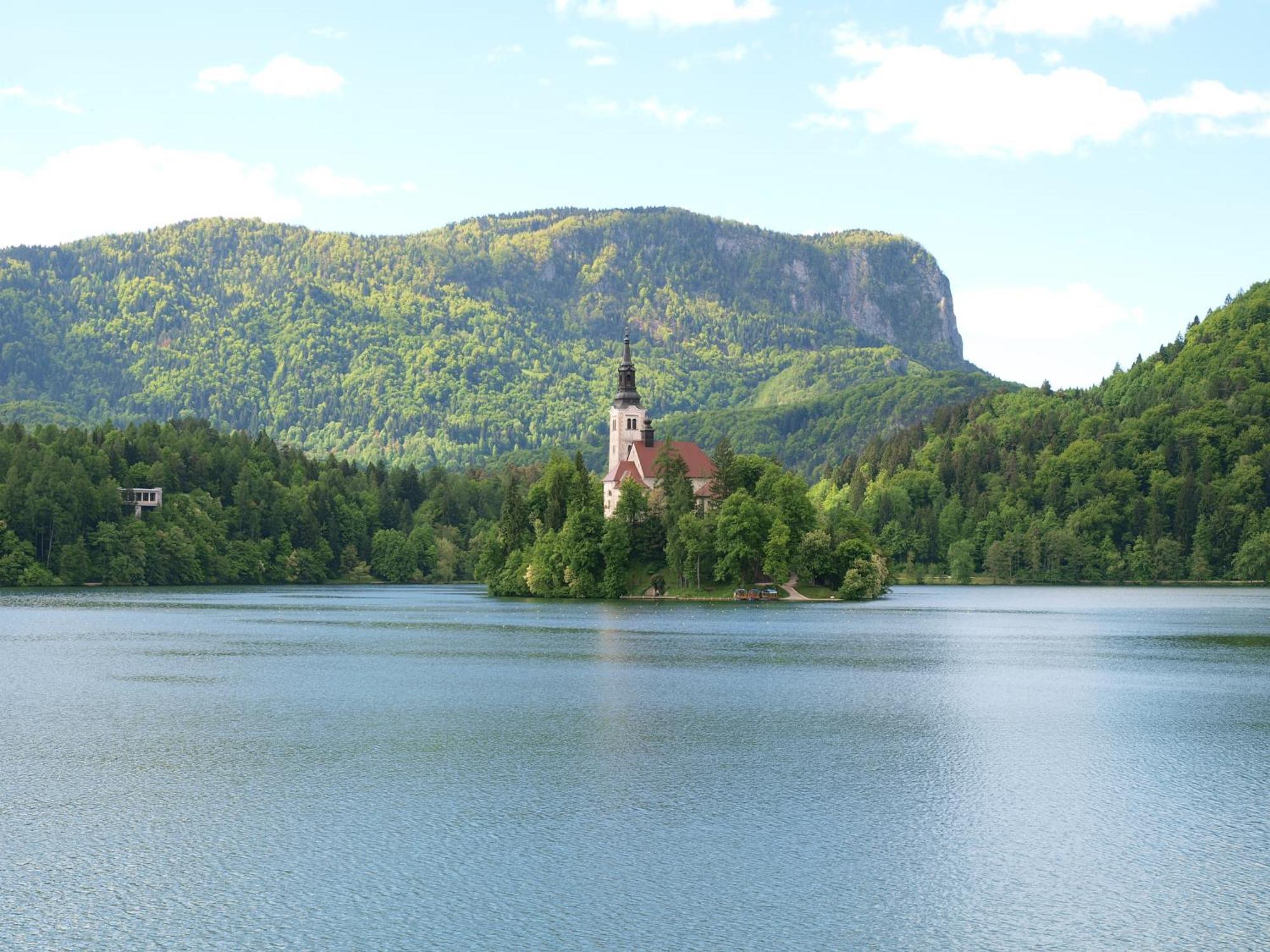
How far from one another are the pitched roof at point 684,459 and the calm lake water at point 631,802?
87219mm

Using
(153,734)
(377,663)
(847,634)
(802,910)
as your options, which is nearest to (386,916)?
(802,910)

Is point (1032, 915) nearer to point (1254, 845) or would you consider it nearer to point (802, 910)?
point (802, 910)

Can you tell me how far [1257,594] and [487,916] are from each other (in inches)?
7513

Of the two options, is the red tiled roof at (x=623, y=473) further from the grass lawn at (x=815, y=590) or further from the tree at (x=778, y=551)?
the tree at (x=778, y=551)

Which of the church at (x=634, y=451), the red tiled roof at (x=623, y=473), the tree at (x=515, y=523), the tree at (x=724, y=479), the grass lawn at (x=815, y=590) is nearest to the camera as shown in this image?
the tree at (x=724, y=479)

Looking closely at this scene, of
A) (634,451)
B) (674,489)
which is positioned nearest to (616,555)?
(674,489)

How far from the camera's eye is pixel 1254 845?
37000 millimetres

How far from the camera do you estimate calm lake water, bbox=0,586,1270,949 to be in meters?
30.4

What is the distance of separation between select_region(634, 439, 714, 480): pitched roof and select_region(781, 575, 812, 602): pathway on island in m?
18.5

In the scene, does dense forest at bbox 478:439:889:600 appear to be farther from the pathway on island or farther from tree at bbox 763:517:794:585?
the pathway on island

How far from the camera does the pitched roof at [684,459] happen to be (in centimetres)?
17488

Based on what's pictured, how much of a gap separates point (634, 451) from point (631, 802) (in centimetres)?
13856

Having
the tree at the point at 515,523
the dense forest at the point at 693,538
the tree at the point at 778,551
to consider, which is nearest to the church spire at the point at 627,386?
the tree at the point at 515,523

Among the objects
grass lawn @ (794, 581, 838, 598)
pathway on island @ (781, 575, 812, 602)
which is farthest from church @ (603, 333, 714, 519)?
grass lawn @ (794, 581, 838, 598)
